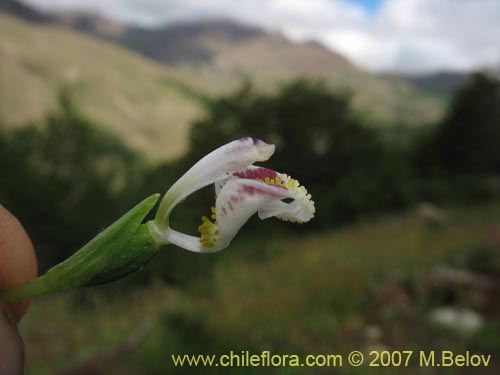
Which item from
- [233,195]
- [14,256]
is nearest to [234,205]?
[233,195]

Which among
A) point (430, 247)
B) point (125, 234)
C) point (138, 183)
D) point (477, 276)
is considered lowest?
point (138, 183)

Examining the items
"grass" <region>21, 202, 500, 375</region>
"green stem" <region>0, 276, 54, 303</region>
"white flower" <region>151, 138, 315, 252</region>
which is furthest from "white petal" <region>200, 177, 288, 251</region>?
"grass" <region>21, 202, 500, 375</region>

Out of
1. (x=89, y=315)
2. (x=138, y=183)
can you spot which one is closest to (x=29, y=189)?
(x=138, y=183)

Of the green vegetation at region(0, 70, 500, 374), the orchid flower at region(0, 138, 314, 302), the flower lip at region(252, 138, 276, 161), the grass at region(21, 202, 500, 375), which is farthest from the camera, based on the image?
the green vegetation at region(0, 70, 500, 374)

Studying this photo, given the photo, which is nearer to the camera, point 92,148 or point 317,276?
point 317,276

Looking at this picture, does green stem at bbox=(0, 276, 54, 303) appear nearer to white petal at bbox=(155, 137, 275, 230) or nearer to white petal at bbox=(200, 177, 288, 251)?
white petal at bbox=(155, 137, 275, 230)

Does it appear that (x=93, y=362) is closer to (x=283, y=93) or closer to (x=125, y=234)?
(x=125, y=234)

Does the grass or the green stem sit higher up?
the green stem
